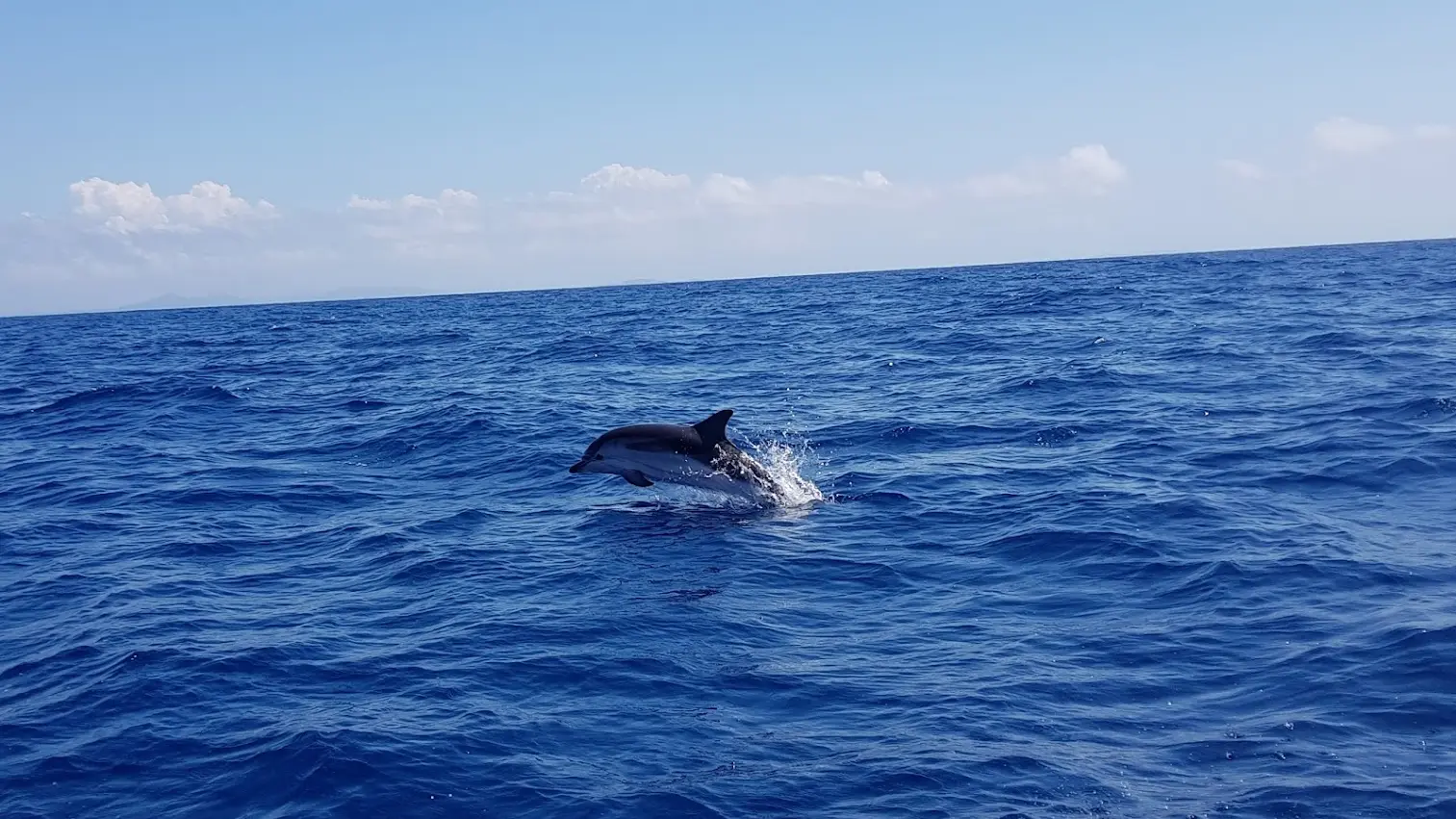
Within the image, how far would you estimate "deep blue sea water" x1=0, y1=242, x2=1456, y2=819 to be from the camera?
694 centimetres

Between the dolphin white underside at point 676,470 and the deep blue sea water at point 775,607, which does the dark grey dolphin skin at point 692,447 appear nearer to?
the dolphin white underside at point 676,470

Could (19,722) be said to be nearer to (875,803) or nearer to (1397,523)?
(875,803)

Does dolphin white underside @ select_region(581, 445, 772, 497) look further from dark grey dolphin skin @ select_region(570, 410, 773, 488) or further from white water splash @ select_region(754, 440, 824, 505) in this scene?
white water splash @ select_region(754, 440, 824, 505)

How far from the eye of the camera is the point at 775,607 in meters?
10.3

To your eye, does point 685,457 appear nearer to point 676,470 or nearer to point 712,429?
point 676,470

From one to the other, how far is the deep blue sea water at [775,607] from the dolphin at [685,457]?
0.49 m

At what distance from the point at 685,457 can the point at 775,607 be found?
4345 mm

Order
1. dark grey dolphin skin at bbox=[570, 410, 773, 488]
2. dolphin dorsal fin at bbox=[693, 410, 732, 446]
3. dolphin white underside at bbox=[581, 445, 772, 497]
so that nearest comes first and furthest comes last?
1. dolphin dorsal fin at bbox=[693, 410, 732, 446]
2. dark grey dolphin skin at bbox=[570, 410, 773, 488]
3. dolphin white underside at bbox=[581, 445, 772, 497]

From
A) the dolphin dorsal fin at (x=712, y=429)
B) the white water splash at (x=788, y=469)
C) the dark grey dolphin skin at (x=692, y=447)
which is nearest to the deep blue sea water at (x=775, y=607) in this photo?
the white water splash at (x=788, y=469)

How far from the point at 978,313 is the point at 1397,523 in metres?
29.8

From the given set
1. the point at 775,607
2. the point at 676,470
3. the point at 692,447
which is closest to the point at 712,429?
the point at 692,447

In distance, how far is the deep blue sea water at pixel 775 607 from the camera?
6.94 meters

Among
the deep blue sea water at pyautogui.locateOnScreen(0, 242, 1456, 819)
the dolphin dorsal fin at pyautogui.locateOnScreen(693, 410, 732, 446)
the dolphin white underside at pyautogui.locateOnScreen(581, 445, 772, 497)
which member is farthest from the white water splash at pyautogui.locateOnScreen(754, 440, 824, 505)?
the dolphin dorsal fin at pyautogui.locateOnScreen(693, 410, 732, 446)

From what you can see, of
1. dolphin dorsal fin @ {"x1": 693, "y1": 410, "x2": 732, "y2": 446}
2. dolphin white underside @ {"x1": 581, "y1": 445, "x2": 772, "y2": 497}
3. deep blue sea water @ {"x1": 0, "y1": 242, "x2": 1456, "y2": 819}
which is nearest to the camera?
deep blue sea water @ {"x1": 0, "y1": 242, "x2": 1456, "y2": 819}
